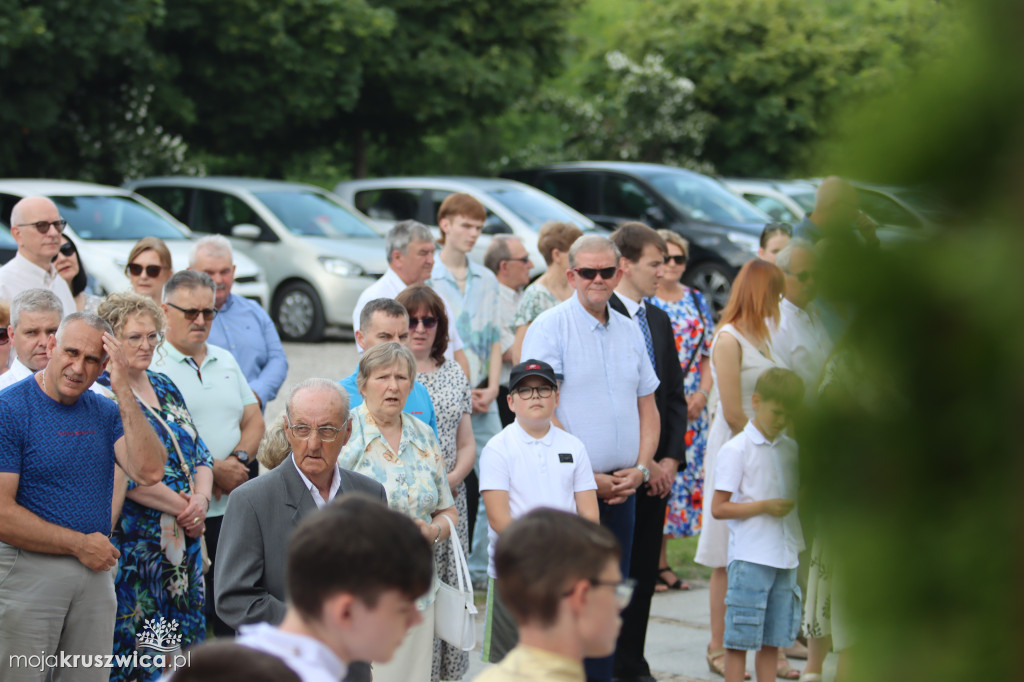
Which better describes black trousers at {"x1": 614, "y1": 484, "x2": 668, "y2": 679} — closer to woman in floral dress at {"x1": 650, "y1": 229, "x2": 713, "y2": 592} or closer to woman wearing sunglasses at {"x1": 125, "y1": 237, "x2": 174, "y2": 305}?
woman in floral dress at {"x1": 650, "y1": 229, "x2": 713, "y2": 592}

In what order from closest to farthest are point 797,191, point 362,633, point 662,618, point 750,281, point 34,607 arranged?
point 362,633 → point 34,607 → point 750,281 → point 662,618 → point 797,191

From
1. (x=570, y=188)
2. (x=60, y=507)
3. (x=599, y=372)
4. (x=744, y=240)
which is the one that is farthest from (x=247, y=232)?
(x=60, y=507)

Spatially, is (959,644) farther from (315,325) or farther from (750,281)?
(315,325)

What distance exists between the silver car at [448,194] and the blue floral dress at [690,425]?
8383 millimetres

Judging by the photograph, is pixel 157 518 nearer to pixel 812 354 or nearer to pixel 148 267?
pixel 148 267

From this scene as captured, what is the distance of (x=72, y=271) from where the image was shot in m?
7.64

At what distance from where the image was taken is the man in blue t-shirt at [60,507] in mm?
4586

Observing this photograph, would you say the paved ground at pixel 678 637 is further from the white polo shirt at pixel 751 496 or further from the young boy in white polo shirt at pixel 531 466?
the young boy in white polo shirt at pixel 531 466

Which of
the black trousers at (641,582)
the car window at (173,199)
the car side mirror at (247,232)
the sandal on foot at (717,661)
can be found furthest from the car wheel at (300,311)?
the sandal on foot at (717,661)

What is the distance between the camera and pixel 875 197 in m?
1.23

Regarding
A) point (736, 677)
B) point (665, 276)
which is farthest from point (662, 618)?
point (665, 276)

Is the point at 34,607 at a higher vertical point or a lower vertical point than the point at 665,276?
lower

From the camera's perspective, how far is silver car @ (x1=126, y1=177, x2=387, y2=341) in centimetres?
1517

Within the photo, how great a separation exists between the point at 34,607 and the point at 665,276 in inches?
184
